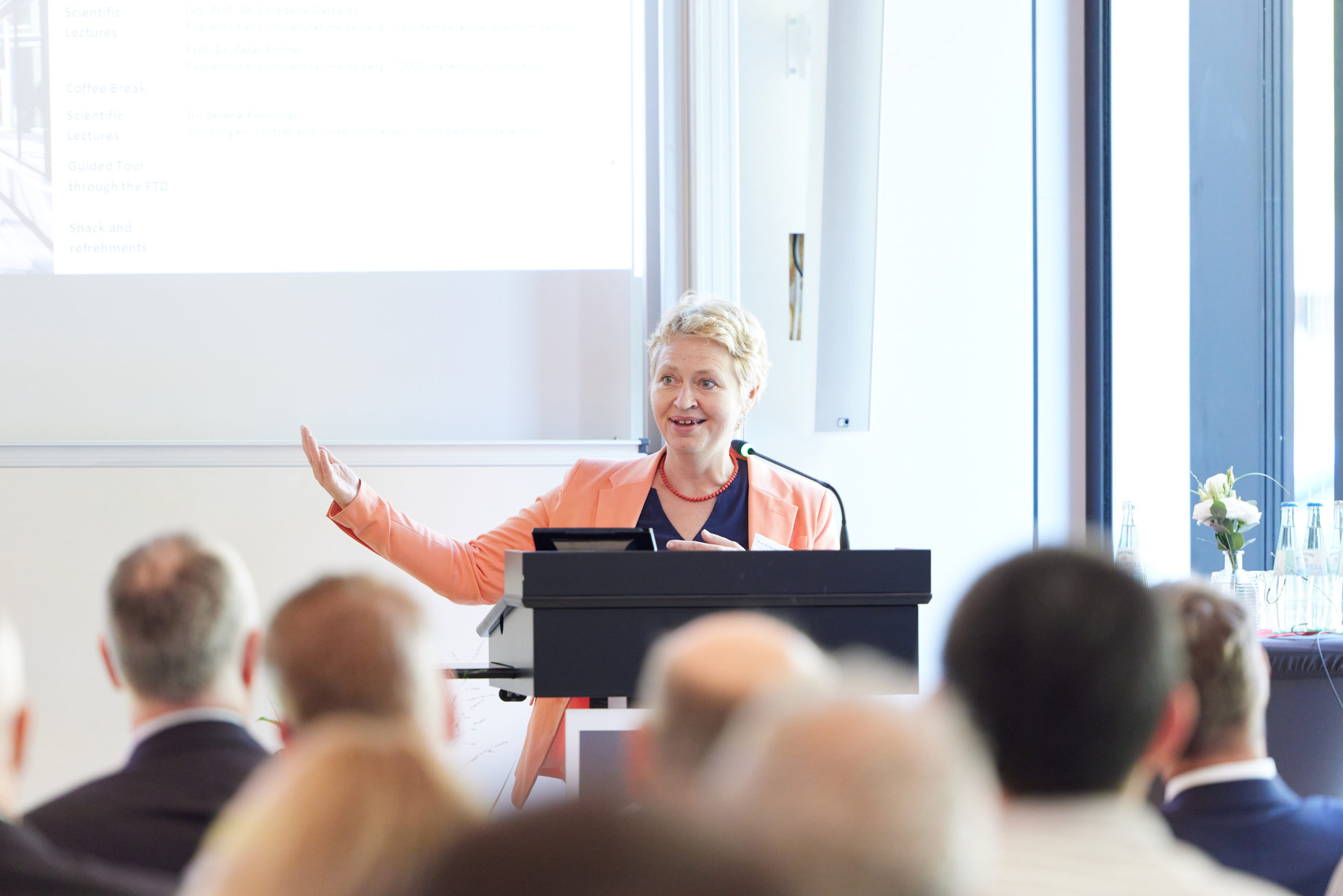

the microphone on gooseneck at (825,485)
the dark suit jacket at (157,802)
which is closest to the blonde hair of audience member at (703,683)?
the dark suit jacket at (157,802)

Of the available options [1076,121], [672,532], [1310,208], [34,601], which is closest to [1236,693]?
[672,532]

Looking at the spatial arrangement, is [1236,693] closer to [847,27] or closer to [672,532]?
[672,532]

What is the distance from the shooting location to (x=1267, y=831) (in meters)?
1.12

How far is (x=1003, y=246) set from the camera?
12.2 feet

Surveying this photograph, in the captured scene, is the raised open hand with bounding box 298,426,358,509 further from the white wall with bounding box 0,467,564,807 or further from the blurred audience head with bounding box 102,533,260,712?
the blurred audience head with bounding box 102,533,260,712

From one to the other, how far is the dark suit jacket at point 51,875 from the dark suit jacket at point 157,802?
30 mm

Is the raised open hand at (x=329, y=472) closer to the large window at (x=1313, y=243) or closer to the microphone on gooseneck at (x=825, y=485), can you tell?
the microphone on gooseneck at (x=825, y=485)

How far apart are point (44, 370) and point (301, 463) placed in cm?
81

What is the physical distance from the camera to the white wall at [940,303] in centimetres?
363

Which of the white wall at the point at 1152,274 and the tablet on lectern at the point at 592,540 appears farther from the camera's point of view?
the white wall at the point at 1152,274

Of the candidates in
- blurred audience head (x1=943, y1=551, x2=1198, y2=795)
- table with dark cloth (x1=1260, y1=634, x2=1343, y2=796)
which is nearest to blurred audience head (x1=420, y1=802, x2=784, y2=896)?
blurred audience head (x1=943, y1=551, x2=1198, y2=795)

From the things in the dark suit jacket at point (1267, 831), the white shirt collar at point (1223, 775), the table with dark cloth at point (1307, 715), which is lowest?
the table with dark cloth at point (1307, 715)

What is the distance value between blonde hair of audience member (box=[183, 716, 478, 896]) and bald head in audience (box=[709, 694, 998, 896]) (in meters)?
0.12

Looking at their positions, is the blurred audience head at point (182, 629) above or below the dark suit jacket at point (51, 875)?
above
